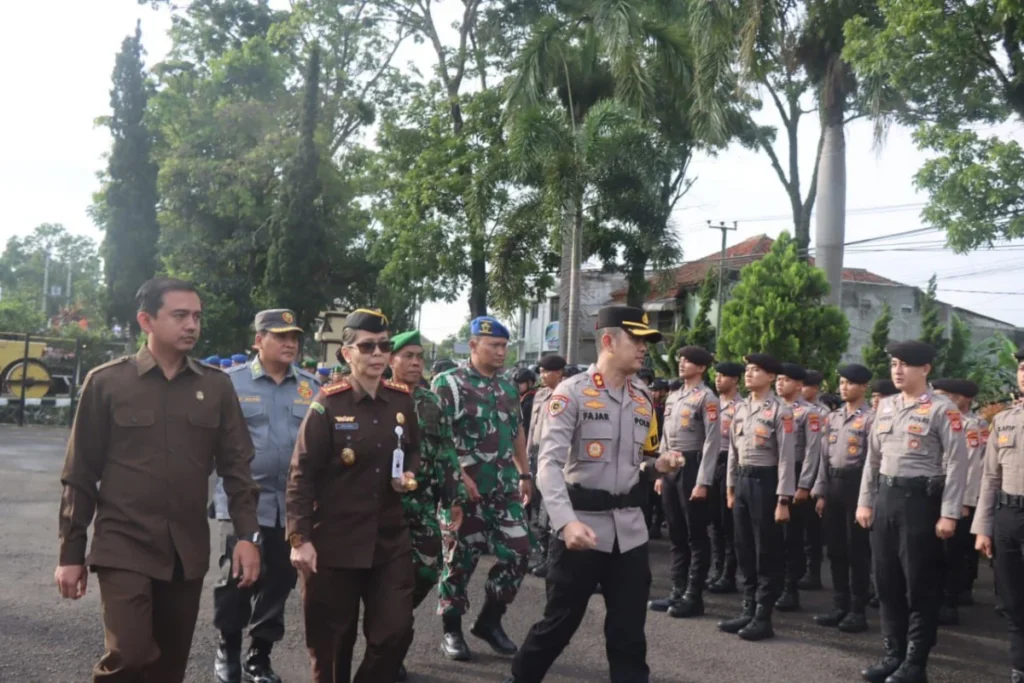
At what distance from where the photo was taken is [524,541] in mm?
6539

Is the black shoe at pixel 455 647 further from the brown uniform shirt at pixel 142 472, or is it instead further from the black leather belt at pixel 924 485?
the black leather belt at pixel 924 485

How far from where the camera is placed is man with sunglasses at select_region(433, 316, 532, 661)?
6465 millimetres

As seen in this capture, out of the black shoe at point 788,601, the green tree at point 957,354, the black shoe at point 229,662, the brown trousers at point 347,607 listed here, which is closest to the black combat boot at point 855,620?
the black shoe at point 788,601

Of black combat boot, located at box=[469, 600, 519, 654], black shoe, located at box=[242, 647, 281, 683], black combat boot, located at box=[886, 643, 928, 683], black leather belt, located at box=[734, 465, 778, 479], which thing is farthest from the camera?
black leather belt, located at box=[734, 465, 778, 479]

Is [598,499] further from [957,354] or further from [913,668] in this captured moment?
[957,354]

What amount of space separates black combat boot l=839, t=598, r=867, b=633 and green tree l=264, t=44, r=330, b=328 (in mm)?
30087

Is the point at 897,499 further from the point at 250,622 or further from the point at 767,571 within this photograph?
the point at 250,622

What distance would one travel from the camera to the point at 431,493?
561 centimetres

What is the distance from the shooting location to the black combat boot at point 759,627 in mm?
7277

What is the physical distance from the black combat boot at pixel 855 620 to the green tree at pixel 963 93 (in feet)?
30.3

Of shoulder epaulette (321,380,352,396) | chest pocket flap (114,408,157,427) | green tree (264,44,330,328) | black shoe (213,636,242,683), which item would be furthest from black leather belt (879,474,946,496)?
green tree (264,44,330,328)

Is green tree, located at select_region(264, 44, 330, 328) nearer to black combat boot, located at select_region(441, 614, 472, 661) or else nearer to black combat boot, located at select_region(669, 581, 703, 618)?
black combat boot, located at select_region(669, 581, 703, 618)

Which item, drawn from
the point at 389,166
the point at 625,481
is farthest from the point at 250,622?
the point at 389,166

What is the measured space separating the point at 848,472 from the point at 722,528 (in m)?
1.44
